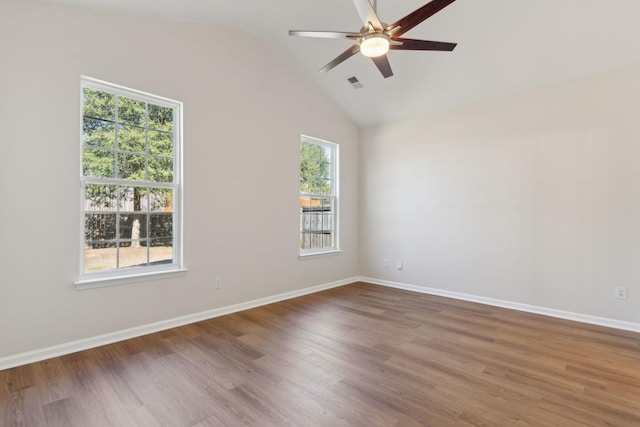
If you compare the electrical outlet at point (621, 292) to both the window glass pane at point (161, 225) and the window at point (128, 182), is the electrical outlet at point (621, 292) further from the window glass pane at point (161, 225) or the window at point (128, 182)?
the window glass pane at point (161, 225)

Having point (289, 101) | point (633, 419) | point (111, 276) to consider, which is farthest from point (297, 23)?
point (633, 419)

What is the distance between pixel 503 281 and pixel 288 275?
2866 millimetres

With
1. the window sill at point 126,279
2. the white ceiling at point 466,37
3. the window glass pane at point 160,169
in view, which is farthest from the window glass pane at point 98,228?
the white ceiling at point 466,37

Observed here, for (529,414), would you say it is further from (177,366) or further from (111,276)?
(111,276)

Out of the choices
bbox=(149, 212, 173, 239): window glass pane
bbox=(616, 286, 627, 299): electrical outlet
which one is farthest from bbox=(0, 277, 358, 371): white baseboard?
bbox=(616, 286, 627, 299): electrical outlet

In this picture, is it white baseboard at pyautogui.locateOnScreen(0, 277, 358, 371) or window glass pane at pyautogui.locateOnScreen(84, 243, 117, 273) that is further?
window glass pane at pyautogui.locateOnScreen(84, 243, 117, 273)

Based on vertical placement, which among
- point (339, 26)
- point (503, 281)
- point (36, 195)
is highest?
point (339, 26)

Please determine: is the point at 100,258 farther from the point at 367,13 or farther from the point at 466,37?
the point at 466,37

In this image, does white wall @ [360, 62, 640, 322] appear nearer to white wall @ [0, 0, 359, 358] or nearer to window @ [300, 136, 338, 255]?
window @ [300, 136, 338, 255]

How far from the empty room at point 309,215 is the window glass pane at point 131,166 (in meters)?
0.02

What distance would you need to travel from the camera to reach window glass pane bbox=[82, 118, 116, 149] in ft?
9.12

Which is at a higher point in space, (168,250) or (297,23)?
(297,23)

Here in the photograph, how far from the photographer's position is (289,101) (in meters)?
4.35

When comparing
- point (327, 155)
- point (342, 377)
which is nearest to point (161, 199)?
point (342, 377)
